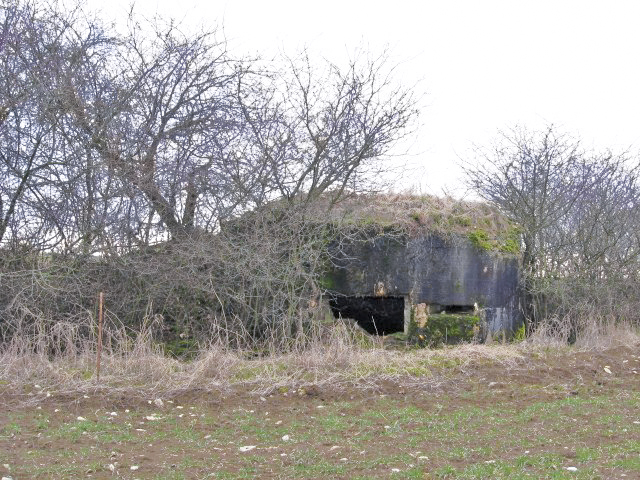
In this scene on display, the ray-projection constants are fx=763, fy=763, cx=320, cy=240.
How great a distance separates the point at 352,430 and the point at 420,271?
5.11 meters

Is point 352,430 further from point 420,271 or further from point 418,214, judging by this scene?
point 418,214

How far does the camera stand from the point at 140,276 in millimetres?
9852

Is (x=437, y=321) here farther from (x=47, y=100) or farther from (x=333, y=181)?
(x=47, y=100)

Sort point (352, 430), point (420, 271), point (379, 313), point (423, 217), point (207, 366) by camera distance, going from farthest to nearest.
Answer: point (379, 313)
point (423, 217)
point (420, 271)
point (207, 366)
point (352, 430)

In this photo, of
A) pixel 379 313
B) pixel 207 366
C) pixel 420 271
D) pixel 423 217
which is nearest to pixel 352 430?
pixel 207 366

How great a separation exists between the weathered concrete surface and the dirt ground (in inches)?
96.4

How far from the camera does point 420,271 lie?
11.2 meters

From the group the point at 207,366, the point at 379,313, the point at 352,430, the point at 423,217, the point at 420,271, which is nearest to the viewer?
the point at 352,430

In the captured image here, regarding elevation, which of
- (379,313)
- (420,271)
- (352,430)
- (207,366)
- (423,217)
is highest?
(423,217)

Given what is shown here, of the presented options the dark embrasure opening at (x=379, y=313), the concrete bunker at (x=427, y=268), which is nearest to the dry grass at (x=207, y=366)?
the concrete bunker at (x=427, y=268)

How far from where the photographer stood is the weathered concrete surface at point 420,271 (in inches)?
437

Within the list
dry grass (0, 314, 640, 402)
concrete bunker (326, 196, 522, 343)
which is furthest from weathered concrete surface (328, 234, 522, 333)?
dry grass (0, 314, 640, 402)

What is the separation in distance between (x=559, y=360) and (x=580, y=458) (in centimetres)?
463

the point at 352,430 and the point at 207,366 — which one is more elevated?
the point at 207,366
